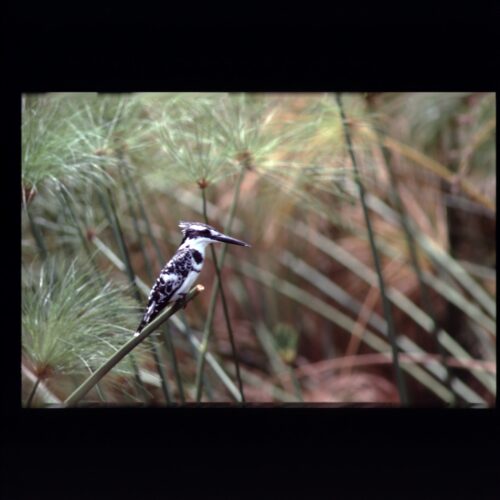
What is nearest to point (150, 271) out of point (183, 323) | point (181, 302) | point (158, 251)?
point (158, 251)

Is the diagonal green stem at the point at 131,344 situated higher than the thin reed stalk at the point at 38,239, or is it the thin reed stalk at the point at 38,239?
the thin reed stalk at the point at 38,239

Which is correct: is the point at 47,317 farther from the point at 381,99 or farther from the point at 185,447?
the point at 381,99

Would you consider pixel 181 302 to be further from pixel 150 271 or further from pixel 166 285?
pixel 150 271

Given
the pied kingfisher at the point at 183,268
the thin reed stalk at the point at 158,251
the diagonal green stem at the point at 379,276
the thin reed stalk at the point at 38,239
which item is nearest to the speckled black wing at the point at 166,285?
the pied kingfisher at the point at 183,268

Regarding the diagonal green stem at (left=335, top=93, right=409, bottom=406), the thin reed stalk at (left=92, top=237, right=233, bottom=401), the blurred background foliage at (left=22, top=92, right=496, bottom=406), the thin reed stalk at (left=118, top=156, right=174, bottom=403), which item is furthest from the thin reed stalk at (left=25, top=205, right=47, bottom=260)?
the diagonal green stem at (left=335, top=93, right=409, bottom=406)

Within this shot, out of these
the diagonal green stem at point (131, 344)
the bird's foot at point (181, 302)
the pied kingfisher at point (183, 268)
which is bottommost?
the diagonal green stem at point (131, 344)

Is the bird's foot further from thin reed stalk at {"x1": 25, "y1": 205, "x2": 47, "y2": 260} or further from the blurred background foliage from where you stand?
thin reed stalk at {"x1": 25, "y1": 205, "x2": 47, "y2": 260}

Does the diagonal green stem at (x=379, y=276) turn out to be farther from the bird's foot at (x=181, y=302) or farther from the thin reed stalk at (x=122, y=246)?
the thin reed stalk at (x=122, y=246)
